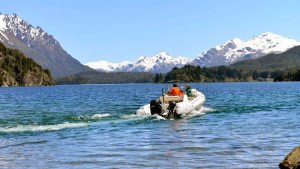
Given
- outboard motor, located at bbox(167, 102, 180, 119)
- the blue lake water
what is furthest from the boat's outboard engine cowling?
the blue lake water

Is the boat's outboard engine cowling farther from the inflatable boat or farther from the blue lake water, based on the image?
the blue lake water

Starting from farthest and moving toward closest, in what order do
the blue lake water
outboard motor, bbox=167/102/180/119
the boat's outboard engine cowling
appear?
the boat's outboard engine cowling < outboard motor, bbox=167/102/180/119 < the blue lake water

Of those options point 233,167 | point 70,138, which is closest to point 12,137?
point 70,138

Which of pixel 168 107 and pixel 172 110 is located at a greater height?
pixel 168 107

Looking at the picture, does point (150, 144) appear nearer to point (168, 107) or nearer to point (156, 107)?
Answer: point (168, 107)

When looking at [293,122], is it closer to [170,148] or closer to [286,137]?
[286,137]

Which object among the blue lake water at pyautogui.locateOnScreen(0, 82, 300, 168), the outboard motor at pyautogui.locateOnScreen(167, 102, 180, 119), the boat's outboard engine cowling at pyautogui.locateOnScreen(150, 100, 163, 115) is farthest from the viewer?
the boat's outboard engine cowling at pyautogui.locateOnScreen(150, 100, 163, 115)

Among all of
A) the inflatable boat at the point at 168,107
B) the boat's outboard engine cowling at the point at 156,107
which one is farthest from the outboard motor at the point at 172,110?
the boat's outboard engine cowling at the point at 156,107

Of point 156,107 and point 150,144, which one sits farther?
point 156,107

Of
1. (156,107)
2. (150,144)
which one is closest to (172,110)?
(156,107)

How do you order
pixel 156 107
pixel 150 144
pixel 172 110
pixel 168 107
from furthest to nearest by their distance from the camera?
1. pixel 156 107
2. pixel 168 107
3. pixel 172 110
4. pixel 150 144

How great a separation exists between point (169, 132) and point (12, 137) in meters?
9.60

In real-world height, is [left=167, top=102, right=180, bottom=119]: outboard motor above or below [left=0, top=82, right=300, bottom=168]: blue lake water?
above

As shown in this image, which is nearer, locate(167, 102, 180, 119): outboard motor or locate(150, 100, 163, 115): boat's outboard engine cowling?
locate(167, 102, 180, 119): outboard motor
